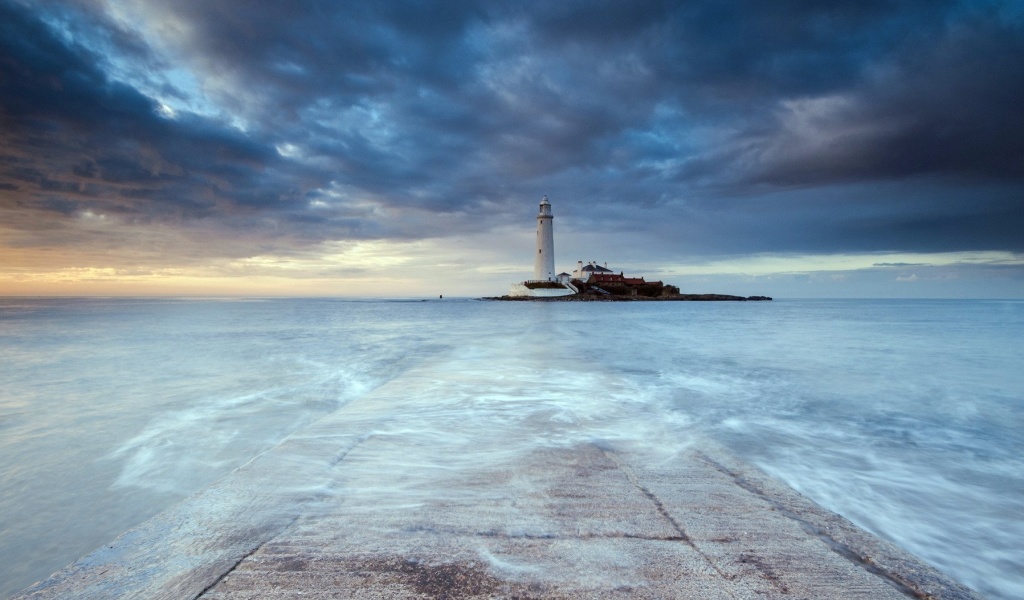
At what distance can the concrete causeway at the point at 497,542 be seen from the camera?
1.77 metres

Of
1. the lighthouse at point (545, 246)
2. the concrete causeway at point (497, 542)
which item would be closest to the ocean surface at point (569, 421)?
the concrete causeway at point (497, 542)

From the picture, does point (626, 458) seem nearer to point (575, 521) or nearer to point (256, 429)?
point (575, 521)

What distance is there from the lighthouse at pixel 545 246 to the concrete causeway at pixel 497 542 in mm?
59441

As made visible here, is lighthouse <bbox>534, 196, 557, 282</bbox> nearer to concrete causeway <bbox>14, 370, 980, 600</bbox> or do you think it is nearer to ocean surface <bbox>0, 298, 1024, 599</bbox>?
ocean surface <bbox>0, 298, 1024, 599</bbox>

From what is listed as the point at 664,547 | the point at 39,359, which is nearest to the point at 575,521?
Result: the point at 664,547

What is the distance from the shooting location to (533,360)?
11.2m

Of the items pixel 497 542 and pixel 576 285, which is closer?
pixel 497 542

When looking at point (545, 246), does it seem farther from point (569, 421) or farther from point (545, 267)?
point (569, 421)

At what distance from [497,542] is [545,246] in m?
61.3

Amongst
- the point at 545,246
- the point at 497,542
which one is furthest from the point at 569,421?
the point at 545,246

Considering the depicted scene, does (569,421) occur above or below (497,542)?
below

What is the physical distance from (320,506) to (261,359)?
1190 cm

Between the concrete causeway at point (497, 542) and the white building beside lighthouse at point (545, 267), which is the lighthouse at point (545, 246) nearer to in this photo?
the white building beside lighthouse at point (545, 267)

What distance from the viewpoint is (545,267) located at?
212ft
